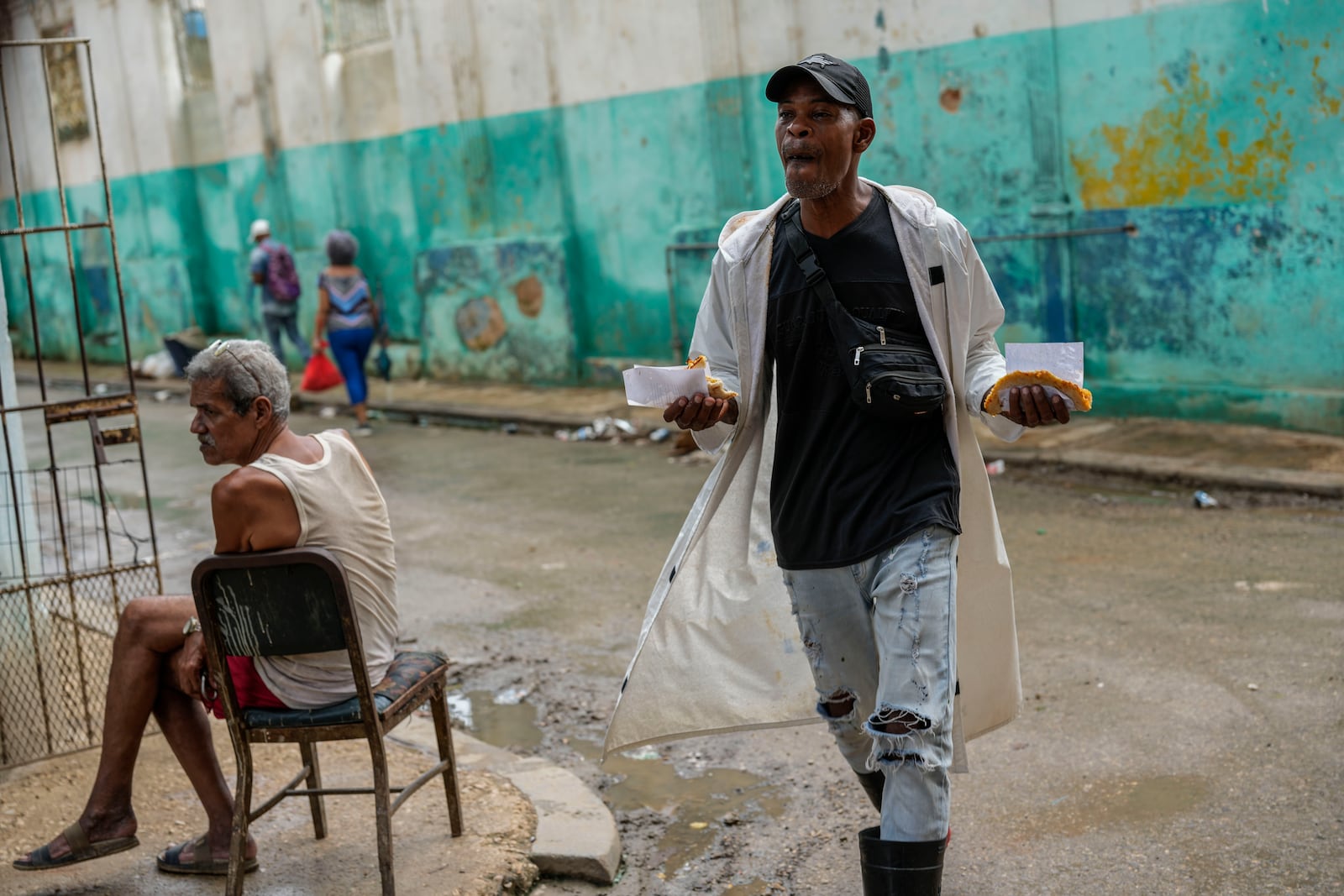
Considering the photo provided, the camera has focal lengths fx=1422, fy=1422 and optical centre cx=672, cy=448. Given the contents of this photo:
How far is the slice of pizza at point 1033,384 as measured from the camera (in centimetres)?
288

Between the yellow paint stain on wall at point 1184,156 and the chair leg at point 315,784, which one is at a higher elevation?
the yellow paint stain on wall at point 1184,156

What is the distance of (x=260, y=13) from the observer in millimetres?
16469

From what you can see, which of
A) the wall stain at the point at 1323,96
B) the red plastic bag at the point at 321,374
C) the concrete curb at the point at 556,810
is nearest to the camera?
the concrete curb at the point at 556,810

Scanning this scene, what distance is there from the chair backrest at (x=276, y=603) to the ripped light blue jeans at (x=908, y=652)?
3.52ft

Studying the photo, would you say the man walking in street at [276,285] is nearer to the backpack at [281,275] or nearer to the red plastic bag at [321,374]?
the backpack at [281,275]

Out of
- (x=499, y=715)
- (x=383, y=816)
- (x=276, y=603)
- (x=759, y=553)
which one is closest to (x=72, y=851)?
(x=383, y=816)

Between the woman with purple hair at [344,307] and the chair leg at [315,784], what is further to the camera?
the woman with purple hair at [344,307]

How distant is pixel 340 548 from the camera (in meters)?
3.49

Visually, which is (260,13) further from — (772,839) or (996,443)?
(772,839)

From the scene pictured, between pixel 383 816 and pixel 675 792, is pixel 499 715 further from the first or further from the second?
pixel 383 816

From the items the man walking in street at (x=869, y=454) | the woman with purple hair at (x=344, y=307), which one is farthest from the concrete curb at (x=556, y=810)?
the woman with purple hair at (x=344, y=307)

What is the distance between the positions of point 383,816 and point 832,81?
2.03 meters

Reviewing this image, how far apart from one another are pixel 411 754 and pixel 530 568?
8.46ft

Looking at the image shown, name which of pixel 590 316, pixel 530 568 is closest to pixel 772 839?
pixel 530 568
